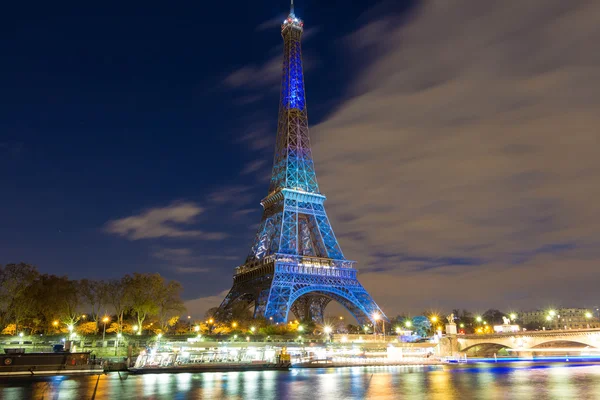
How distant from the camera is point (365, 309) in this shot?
83688 mm

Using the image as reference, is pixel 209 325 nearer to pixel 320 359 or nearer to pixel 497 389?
pixel 320 359

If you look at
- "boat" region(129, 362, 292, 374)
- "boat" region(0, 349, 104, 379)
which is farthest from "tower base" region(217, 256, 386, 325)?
"boat" region(0, 349, 104, 379)

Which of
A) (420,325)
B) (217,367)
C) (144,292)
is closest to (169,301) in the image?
(144,292)

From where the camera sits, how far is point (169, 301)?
7881cm

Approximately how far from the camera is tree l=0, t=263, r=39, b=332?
Result: 227 ft

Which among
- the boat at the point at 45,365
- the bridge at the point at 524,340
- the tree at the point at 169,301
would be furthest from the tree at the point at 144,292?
the bridge at the point at 524,340

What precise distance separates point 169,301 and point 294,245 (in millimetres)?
26020

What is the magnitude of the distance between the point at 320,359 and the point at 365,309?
2351cm

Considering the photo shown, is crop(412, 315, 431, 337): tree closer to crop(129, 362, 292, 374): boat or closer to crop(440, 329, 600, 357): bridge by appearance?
crop(440, 329, 600, 357): bridge

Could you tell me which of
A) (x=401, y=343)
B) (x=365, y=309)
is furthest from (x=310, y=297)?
(x=401, y=343)

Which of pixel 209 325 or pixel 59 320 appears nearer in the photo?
pixel 59 320

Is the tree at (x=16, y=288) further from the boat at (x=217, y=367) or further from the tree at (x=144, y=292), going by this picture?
the boat at (x=217, y=367)

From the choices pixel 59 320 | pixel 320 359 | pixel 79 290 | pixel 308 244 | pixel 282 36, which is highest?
pixel 282 36

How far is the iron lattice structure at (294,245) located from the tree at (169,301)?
10.5 metres
